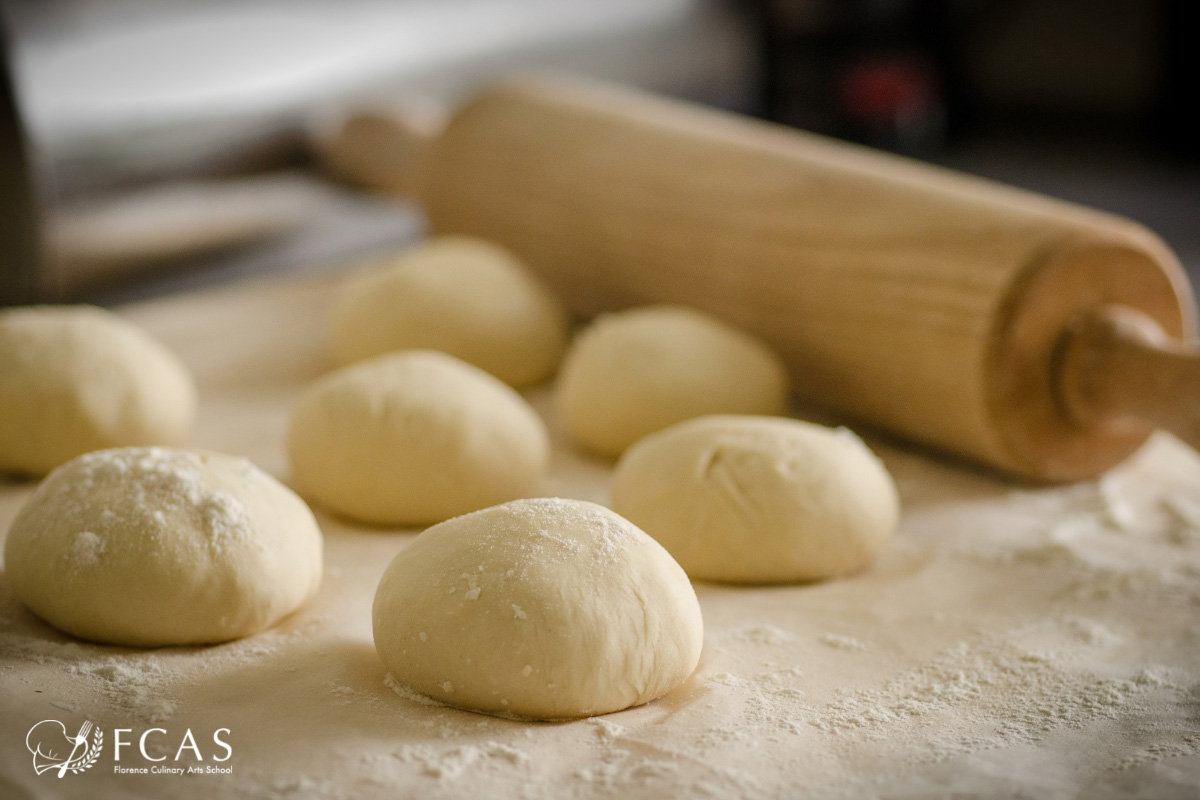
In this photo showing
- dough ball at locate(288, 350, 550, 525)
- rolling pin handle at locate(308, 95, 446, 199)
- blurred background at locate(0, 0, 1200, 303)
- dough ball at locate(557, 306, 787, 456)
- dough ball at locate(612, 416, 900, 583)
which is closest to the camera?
dough ball at locate(612, 416, 900, 583)

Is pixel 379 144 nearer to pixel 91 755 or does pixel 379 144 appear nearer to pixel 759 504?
pixel 759 504

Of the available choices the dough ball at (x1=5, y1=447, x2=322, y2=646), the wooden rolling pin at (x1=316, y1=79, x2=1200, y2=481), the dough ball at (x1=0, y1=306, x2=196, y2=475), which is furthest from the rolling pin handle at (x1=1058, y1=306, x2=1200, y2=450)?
the dough ball at (x1=0, y1=306, x2=196, y2=475)

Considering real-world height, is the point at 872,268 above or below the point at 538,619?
above

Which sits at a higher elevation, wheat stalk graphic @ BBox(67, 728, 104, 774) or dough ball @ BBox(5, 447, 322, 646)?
dough ball @ BBox(5, 447, 322, 646)

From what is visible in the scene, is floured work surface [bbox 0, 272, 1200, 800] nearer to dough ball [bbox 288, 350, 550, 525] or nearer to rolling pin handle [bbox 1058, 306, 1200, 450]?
dough ball [bbox 288, 350, 550, 525]

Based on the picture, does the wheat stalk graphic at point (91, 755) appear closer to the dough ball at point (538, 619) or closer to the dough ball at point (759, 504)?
the dough ball at point (538, 619)

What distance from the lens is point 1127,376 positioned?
5.62 feet

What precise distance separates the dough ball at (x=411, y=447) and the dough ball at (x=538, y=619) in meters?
0.37

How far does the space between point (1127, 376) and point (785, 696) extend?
823 mm

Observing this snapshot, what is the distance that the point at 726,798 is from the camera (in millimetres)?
1024

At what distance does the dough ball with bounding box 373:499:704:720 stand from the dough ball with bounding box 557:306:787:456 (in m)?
0.62

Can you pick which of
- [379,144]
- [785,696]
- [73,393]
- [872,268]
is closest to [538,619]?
[785,696]

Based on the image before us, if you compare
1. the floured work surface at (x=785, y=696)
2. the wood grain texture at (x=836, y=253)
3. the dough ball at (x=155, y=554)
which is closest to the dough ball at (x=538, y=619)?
the floured work surface at (x=785, y=696)

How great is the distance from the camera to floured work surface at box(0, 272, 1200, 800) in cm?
105
